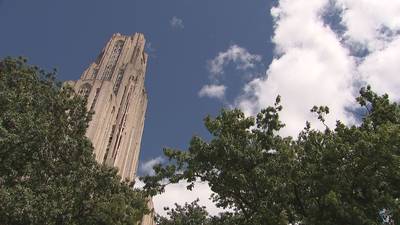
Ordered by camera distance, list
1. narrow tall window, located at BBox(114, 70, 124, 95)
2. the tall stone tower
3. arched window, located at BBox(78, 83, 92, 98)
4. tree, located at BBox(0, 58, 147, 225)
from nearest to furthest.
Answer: tree, located at BBox(0, 58, 147, 225) < the tall stone tower < arched window, located at BBox(78, 83, 92, 98) < narrow tall window, located at BBox(114, 70, 124, 95)

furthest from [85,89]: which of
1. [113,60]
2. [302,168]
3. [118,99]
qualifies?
[302,168]

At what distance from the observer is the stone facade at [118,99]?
8881cm

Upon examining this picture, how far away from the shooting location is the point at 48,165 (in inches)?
927

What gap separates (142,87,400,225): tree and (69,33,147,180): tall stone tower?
6448 cm

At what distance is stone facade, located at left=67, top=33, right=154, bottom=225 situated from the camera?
8881 centimetres

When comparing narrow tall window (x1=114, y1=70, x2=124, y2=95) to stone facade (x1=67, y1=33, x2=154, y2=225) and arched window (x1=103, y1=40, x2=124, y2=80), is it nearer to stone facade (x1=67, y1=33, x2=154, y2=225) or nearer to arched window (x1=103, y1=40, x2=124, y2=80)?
stone facade (x1=67, y1=33, x2=154, y2=225)

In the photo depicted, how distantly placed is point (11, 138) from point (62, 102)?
19.9ft

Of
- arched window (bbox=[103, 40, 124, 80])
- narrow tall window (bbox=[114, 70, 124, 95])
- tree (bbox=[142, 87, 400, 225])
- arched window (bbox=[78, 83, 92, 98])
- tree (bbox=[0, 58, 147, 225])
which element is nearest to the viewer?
tree (bbox=[142, 87, 400, 225])

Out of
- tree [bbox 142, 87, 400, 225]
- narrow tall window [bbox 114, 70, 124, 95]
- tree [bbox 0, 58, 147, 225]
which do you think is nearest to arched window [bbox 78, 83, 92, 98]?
narrow tall window [bbox 114, 70, 124, 95]

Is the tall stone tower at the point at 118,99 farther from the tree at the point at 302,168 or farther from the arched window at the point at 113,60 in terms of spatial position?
the tree at the point at 302,168

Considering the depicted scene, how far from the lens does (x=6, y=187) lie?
21.0 m

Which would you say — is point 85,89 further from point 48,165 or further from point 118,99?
point 48,165

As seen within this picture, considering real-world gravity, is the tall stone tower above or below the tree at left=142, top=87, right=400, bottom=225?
above

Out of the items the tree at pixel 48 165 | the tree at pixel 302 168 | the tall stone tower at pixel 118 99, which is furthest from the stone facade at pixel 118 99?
the tree at pixel 302 168
